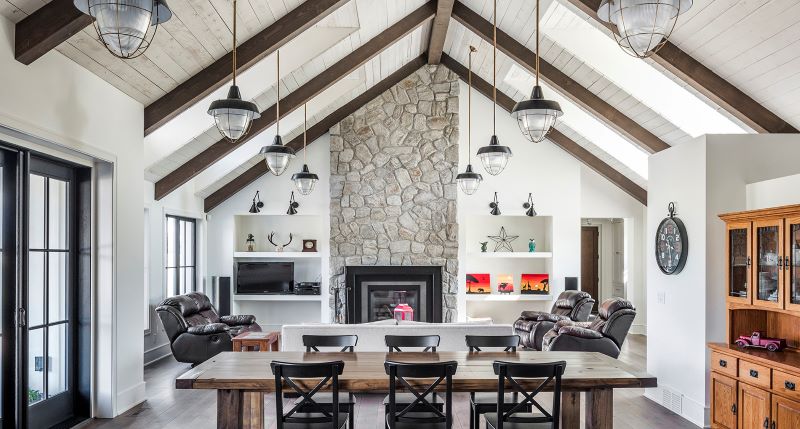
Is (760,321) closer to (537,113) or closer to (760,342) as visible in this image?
(760,342)

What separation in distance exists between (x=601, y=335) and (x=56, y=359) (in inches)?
228

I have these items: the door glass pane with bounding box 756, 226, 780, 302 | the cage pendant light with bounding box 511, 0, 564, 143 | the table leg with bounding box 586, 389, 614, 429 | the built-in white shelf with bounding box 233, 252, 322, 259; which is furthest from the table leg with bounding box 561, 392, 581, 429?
the built-in white shelf with bounding box 233, 252, 322, 259

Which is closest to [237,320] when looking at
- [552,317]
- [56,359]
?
[56,359]

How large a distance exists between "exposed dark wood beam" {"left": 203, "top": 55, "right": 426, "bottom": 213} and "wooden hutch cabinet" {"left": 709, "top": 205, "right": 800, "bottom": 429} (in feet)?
19.6

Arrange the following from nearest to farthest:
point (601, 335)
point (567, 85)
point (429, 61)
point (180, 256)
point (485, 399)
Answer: point (485, 399)
point (567, 85)
point (601, 335)
point (180, 256)
point (429, 61)

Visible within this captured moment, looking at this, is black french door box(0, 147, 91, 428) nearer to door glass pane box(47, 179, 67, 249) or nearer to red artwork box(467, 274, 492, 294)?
door glass pane box(47, 179, 67, 249)

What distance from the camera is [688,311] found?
5.79 metres

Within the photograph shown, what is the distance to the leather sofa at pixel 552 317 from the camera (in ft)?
29.4

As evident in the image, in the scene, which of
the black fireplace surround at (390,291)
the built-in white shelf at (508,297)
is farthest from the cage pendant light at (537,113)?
the built-in white shelf at (508,297)

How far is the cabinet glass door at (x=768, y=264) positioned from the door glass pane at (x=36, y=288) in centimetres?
526

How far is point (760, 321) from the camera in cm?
513

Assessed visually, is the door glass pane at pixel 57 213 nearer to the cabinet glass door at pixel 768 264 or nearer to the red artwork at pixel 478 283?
the cabinet glass door at pixel 768 264

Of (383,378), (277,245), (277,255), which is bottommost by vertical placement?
(383,378)

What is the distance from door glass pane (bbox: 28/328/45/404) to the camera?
4.68 m
